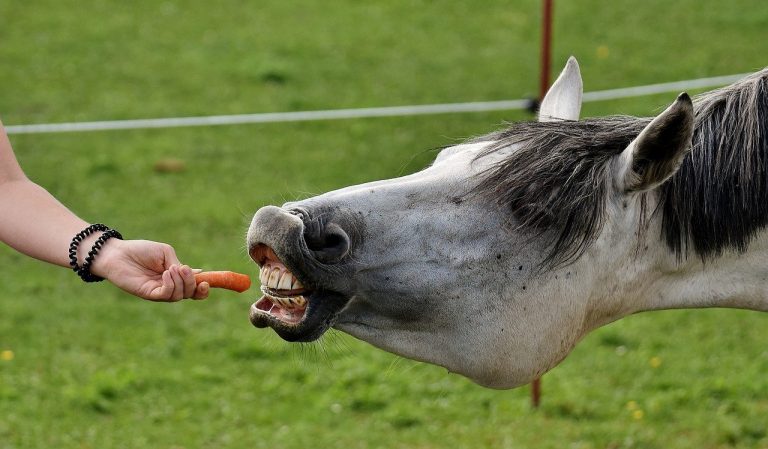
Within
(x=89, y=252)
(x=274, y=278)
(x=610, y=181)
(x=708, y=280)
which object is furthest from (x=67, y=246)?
(x=708, y=280)

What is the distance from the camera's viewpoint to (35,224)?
8.16 ft

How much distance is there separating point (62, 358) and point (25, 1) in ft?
19.9

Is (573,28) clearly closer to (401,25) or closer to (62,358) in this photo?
(401,25)

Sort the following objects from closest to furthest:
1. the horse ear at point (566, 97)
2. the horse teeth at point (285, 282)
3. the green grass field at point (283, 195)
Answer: the horse teeth at point (285, 282) → the horse ear at point (566, 97) → the green grass field at point (283, 195)

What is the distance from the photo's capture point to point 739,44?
9656 millimetres

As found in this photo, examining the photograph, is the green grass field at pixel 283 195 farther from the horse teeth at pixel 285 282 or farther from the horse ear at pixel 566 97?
the horse ear at pixel 566 97

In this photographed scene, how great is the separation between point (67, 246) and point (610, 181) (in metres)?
1.22

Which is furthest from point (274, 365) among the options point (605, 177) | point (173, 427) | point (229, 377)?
point (605, 177)

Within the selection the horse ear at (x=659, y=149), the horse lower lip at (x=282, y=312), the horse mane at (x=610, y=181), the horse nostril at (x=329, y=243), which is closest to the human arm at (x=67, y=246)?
the horse lower lip at (x=282, y=312)

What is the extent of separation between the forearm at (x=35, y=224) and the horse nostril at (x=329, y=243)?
571 millimetres

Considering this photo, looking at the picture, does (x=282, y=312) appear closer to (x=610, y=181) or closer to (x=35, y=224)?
(x=35, y=224)

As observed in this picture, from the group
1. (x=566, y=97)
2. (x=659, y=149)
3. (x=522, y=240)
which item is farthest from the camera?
(x=566, y=97)

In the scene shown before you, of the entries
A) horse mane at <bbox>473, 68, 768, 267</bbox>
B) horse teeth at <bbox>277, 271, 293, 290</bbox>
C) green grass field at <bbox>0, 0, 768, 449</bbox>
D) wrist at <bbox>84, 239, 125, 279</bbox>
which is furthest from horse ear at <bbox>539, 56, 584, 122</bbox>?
wrist at <bbox>84, 239, 125, 279</bbox>

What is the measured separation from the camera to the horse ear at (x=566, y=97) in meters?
2.86
